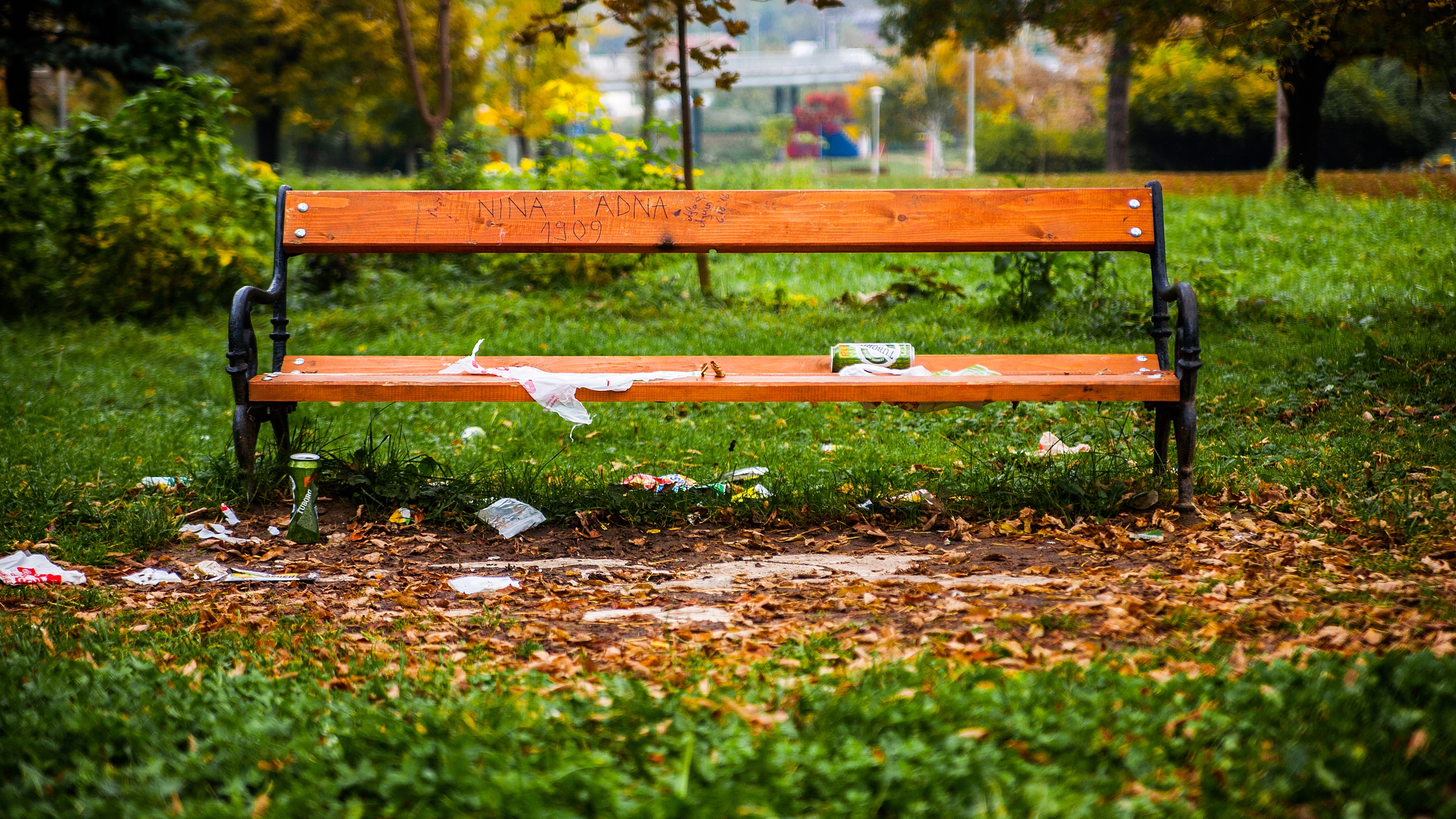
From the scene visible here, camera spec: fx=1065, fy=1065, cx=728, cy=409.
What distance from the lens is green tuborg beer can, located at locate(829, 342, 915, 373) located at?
13.7 ft

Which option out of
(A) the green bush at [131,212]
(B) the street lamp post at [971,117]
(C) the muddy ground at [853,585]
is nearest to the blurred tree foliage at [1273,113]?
(B) the street lamp post at [971,117]

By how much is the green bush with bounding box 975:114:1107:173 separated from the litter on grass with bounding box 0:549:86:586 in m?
24.8

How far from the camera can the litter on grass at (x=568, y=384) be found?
3801 millimetres

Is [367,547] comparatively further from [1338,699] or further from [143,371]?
[143,371]

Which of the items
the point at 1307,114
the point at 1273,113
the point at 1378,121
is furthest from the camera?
the point at 1273,113

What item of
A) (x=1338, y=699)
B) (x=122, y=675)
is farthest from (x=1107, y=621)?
(x=122, y=675)

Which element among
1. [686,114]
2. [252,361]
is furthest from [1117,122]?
[252,361]

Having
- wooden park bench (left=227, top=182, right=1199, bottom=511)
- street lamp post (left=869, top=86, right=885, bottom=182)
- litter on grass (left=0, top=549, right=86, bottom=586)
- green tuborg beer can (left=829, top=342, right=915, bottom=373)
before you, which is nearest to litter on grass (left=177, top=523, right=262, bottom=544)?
wooden park bench (left=227, top=182, right=1199, bottom=511)

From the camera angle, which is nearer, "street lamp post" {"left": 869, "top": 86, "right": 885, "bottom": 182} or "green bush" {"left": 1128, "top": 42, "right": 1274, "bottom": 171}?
"green bush" {"left": 1128, "top": 42, "right": 1274, "bottom": 171}

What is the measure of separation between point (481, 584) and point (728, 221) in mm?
1731

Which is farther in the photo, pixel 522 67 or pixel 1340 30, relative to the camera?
pixel 522 67

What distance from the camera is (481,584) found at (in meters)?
3.34

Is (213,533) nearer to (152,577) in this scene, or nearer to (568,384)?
(152,577)

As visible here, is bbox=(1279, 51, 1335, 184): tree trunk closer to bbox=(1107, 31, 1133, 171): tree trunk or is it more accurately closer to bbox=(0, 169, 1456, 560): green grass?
bbox=(0, 169, 1456, 560): green grass
